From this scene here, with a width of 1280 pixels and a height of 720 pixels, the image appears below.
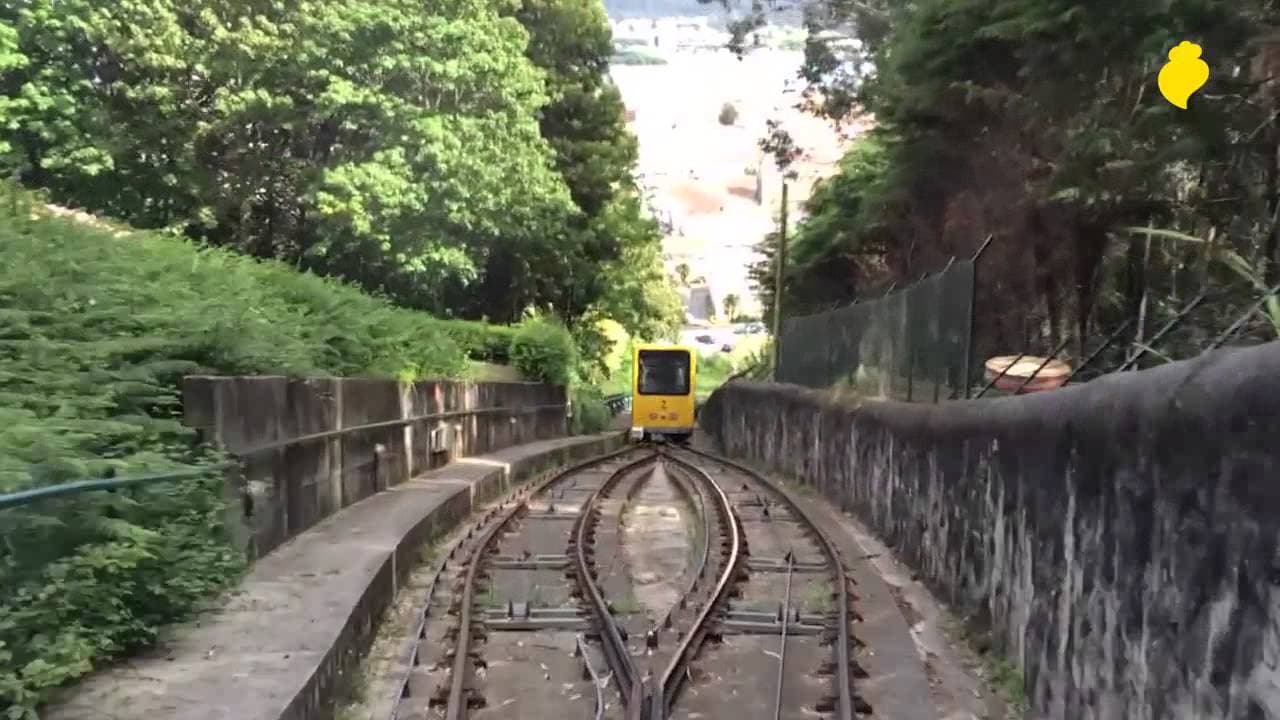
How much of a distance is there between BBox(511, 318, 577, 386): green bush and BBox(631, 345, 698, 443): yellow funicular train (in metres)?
2.25

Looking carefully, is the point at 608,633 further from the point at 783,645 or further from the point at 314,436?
the point at 314,436

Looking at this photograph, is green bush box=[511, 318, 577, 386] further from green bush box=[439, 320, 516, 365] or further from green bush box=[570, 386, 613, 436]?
green bush box=[570, 386, 613, 436]

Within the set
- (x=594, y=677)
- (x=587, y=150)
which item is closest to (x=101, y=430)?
(x=594, y=677)

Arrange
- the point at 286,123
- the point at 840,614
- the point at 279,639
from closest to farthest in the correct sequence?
the point at 279,639 → the point at 840,614 → the point at 286,123

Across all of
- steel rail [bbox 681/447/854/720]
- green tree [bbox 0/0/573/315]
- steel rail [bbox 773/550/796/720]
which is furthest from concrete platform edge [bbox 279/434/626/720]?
green tree [bbox 0/0/573/315]

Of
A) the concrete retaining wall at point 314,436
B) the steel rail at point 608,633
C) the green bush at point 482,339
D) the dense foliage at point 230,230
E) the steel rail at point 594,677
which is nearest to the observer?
the dense foliage at point 230,230

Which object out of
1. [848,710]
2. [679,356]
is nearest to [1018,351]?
[848,710]

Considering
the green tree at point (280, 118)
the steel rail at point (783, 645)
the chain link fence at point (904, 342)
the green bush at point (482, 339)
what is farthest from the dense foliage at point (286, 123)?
the steel rail at point (783, 645)

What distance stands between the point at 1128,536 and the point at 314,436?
889 cm

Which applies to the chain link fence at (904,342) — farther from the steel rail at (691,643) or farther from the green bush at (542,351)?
the green bush at (542,351)

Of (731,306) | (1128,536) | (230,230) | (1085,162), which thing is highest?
(731,306)

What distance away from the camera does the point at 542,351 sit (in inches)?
1305

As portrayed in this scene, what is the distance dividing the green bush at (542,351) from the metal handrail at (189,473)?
8.54 feet

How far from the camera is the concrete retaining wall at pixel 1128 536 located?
432cm
